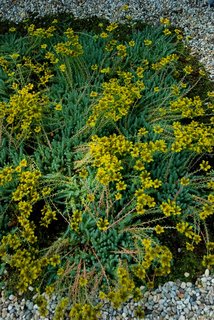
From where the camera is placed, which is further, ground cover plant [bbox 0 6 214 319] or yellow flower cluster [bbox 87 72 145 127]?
yellow flower cluster [bbox 87 72 145 127]

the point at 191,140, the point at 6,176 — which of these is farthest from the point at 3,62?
the point at 191,140

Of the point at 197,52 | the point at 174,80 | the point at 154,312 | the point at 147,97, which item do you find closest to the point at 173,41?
the point at 197,52

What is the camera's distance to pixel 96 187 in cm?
284

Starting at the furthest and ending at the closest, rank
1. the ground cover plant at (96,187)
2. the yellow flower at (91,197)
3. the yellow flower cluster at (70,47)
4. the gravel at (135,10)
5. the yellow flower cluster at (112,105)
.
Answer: the gravel at (135,10) < the yellow flower cluster at (70,47) < the yellow flower cluster at (112,105) < the yellow flower at (91,197) < the ground cover plant at (96,187)

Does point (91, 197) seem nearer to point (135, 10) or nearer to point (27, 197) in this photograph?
point (27, 197)

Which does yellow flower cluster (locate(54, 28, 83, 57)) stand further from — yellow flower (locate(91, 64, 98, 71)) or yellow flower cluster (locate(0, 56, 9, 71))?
yellow flower cluster (locate(0, 56, 9, 71))

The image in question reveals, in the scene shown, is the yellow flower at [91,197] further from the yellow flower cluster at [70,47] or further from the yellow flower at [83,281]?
the yellow flower cluster at [70,47]

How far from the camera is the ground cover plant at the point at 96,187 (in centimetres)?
259

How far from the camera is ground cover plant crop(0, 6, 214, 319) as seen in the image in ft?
8.50

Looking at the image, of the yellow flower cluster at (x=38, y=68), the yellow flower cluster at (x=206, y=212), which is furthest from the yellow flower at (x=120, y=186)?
the yellow flower cluster at (x=38, y=68)

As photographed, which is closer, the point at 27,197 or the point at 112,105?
the point at 27,197

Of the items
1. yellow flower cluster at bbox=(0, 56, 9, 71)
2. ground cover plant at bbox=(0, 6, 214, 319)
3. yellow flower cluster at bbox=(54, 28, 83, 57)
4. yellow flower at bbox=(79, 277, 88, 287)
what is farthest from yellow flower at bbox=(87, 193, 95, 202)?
yellow flower cluster at bbox=(0, 56, 9, 71)

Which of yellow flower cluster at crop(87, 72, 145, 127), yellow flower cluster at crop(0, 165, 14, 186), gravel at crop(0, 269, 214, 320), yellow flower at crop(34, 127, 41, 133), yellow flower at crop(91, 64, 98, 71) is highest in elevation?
yellow flower at crop(91, 64, 98, 71)

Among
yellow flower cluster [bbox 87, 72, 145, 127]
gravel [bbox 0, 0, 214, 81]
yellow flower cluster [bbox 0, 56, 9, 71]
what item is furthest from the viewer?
gravel [bbox 0, 0, 214, 81]
